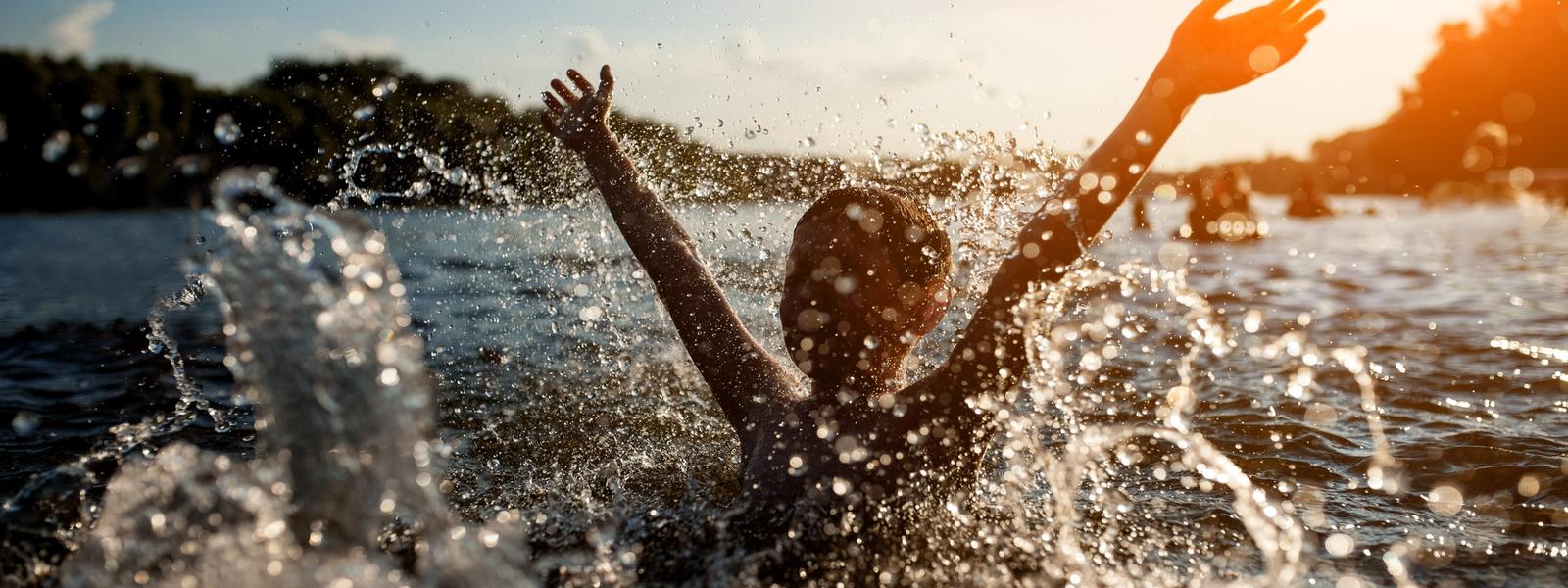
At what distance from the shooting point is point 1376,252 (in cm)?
1659

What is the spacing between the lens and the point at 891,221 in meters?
3.11

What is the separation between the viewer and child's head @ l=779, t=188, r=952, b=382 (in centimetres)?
297

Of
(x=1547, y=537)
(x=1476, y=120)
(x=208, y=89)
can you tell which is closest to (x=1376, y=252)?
(x=1547, y=537)

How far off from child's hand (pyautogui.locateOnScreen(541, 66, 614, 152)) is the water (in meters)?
1.02

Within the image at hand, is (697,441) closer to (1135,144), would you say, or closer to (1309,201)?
(1135,144)

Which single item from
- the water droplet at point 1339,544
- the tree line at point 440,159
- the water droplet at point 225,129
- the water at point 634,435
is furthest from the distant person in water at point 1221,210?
the water droplet at point 225,129

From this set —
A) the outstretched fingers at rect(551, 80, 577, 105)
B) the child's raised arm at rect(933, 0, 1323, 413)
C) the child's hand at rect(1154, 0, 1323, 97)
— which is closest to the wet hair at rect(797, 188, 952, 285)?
the child's raised arm at rect(933, 0, 1323, 413)

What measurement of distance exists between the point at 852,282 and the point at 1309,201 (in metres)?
38.8

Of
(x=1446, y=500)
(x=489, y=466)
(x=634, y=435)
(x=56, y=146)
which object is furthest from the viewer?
(x=634, y=435)

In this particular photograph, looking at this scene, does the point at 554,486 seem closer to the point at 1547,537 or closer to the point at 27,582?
the point at 27,582

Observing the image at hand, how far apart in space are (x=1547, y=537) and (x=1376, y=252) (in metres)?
15.8

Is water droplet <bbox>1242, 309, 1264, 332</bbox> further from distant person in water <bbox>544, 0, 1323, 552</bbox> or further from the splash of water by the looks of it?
distant person in water <bbox>544, 0, 1323, 552</bbox>

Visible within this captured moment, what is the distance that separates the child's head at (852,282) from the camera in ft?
9.76

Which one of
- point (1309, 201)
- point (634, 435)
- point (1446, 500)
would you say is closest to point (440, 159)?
point (634, 435)
